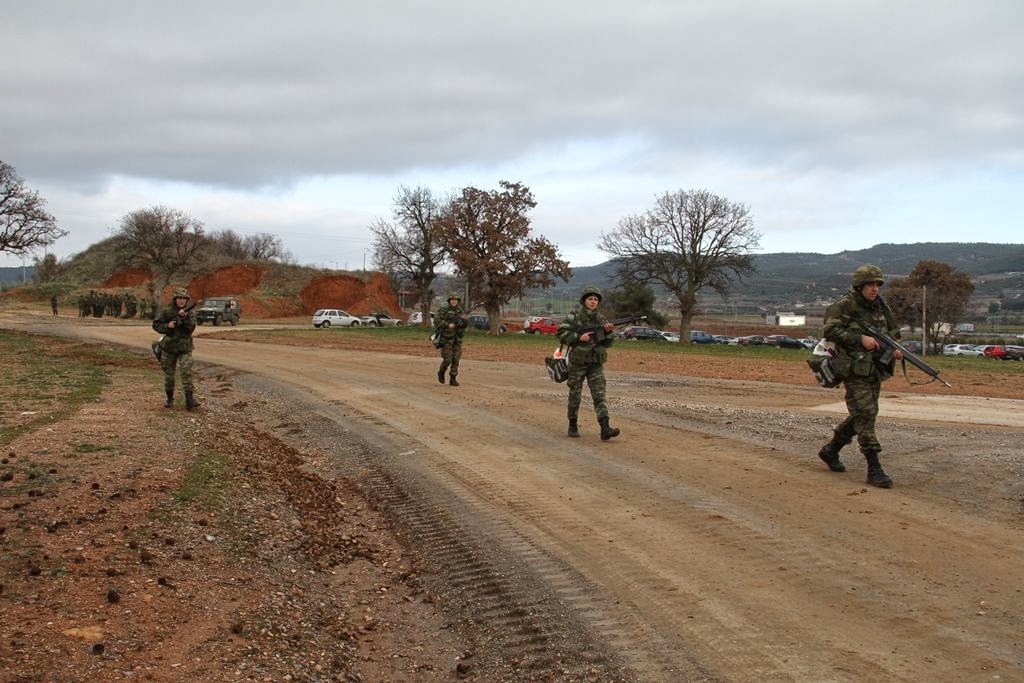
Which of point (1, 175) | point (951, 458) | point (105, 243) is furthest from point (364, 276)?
point (951, 458)

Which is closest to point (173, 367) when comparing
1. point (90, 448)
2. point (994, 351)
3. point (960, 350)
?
point (90, 448)

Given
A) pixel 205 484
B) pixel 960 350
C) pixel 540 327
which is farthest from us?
pixel 960 350

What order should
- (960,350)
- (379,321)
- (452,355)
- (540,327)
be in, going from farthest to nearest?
(960,350), (379,321), (540,327), (452,355)

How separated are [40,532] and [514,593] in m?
3.43

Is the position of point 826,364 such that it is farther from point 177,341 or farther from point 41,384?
point 41,384

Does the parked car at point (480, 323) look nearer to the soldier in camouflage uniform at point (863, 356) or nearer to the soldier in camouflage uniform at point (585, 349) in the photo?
the soldier in camouflage uniform at point (585, 349)

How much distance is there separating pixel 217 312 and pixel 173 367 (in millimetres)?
45490

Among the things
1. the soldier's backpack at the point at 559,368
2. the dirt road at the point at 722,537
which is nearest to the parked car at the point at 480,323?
the dirt road at the point at 722,537

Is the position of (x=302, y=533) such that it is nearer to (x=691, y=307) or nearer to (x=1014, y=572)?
(x=1014, y=572)

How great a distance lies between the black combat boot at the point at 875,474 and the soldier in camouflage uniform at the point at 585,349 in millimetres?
3478

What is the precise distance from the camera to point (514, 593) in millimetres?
5652

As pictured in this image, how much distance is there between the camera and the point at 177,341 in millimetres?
13570

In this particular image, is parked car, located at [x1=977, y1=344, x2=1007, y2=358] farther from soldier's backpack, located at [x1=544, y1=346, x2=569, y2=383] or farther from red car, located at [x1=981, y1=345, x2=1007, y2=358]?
soldier's backpack, located at [x1=544, y1=346, x2=569, y2=383]

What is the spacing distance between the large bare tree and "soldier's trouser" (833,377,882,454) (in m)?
45.1
